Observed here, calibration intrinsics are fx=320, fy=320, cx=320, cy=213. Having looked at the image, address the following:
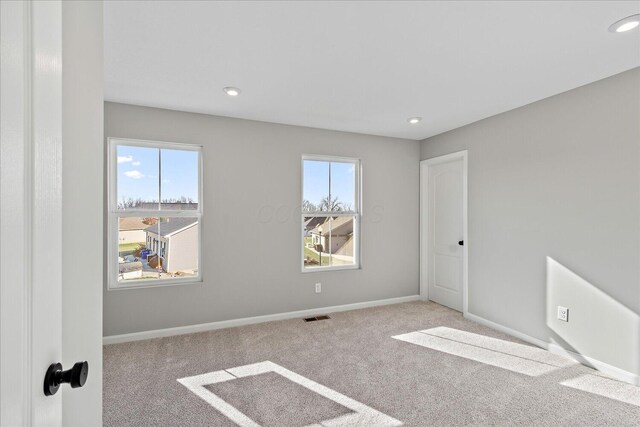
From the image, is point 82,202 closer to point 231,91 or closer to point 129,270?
point 231,91

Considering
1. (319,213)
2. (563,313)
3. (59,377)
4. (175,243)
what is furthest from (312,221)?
(59,377)

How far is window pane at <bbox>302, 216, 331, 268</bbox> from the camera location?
166 inches

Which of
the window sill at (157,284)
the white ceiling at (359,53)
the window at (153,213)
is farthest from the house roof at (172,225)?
the white ceiling at (359,53)

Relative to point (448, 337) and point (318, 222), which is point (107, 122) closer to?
point (318, 222)

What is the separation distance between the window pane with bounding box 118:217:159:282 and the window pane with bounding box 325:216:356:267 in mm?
2171

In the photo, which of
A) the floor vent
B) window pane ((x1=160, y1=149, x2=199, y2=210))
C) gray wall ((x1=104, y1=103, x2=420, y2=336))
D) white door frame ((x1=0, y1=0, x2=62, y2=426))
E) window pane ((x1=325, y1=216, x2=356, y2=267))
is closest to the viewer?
white door frame ((x1=0, y1=0, x2=62, y2=426))

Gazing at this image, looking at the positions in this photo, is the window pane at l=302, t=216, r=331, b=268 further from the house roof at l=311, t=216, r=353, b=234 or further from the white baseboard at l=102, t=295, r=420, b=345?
the white baseboard at l=102, t=295, r=420, b=345

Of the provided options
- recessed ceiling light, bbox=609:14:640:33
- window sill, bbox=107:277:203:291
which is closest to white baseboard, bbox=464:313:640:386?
recessed ceiling light, bbox=609:14:640:33

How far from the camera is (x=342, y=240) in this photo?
4484 millimetres

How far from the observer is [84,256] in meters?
0.97

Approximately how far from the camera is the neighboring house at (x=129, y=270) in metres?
3.38

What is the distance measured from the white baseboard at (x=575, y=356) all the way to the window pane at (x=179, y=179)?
3691mm

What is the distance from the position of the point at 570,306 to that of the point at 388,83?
2616 mm

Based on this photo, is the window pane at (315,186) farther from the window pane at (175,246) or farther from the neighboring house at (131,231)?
the neighboring house at (131,231)
